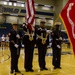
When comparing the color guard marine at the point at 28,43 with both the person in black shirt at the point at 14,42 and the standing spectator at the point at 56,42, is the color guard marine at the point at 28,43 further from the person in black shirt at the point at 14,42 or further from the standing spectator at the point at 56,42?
the standing spectator at the point at 56,42

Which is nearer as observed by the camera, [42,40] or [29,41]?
[29,41]

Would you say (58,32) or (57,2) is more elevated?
(57,2)

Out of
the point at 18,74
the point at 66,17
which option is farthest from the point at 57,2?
the point at 66,17

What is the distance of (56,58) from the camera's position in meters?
7.07

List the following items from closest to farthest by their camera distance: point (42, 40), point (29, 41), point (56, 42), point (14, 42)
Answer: point (14, 42)
point (29, 41)
point (42, 40)
point (56, 42)

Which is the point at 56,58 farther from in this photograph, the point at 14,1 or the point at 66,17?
the point at 14,1

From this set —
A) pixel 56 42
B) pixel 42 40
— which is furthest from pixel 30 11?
pixel 56 42

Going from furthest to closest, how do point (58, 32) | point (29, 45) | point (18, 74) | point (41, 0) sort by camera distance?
point (41, 0) → point (58, 32) → point (29, 45) → point (18, 74)

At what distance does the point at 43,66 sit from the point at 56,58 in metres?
0.65

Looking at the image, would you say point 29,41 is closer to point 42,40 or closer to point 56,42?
point 42,40

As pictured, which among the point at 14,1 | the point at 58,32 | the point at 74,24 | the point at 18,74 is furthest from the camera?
the point at 14,1

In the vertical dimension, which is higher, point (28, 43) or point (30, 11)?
point (30, 11)

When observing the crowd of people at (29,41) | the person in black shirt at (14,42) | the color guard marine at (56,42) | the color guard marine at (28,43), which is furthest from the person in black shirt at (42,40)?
the person in black shirt at (14,42)

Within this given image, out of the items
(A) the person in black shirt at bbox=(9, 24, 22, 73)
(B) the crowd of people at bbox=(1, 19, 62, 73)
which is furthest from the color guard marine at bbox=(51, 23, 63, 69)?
(A) the person in black shirt at bbox=(9, 24, 22, 73)
